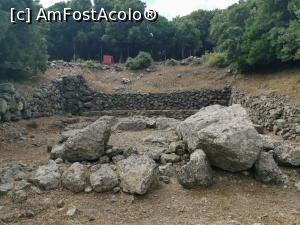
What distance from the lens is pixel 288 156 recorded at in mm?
10180

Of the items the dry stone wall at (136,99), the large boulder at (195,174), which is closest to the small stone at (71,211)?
the large boulder at (195,174)

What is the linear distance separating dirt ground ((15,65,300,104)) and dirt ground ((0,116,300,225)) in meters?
9.91

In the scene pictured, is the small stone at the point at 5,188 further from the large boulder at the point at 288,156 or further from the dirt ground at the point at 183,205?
the large boulder at the point at 288,156

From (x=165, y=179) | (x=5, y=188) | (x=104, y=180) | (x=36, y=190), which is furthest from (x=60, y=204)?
(x=165, y=179)

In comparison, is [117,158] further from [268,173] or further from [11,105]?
[11,105]

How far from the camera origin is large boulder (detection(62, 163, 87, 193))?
862 centimetres

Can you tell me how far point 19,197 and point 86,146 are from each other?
2.08 m

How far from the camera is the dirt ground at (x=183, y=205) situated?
750 centimetres

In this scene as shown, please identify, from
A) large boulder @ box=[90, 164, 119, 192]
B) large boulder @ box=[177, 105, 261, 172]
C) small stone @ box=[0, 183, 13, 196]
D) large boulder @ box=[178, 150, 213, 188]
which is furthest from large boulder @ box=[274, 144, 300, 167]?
small stone @ box=[0, 183, 13, 196]

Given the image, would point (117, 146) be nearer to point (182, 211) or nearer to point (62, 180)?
point (62, 180)

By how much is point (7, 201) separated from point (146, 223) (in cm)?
318

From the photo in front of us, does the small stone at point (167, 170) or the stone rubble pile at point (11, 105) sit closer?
the small stone at point (167, 170)

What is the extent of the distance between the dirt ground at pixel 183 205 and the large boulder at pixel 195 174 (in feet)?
0.52

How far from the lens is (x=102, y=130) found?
9.99 meters
